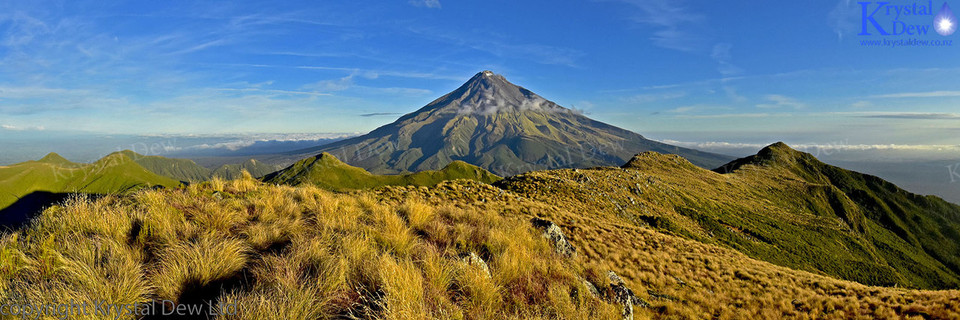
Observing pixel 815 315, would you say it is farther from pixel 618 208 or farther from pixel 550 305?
pixel 618 208

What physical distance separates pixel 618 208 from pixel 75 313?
138 ft

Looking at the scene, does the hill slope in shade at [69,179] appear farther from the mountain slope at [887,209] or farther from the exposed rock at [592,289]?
the mountain slope at [887,209]

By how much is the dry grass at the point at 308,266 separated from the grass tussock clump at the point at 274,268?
26 mm

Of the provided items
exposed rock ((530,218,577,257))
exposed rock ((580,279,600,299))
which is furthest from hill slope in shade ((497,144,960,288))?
exposed rock ((580,279,600,299))

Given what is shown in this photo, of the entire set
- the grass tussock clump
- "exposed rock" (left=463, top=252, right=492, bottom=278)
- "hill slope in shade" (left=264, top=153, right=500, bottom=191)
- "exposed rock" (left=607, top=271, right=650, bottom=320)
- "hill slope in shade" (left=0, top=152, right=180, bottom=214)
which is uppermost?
the grass tussock clump

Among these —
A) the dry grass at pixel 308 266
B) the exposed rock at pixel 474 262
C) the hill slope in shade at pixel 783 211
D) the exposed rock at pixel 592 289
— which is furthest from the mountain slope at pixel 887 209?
the exposed rock at pixel 474 262

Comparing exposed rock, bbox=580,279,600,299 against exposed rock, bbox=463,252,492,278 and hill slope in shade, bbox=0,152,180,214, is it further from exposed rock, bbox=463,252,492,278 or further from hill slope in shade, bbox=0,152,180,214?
hill slope in shade, bbox=0,152,180,214

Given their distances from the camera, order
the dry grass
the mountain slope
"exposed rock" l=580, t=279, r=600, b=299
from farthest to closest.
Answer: the mountain slope < "exposed rock" l=580, t=279, r=600, b=299 < the dry grass

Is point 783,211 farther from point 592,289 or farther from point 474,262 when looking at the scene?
point 474,262

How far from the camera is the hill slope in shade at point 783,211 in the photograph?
135 feet

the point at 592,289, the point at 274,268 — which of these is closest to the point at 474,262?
the point at 592,289

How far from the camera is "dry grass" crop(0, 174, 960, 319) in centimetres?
393

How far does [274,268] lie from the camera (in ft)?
15.2

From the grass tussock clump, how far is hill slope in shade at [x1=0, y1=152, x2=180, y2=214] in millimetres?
179551
